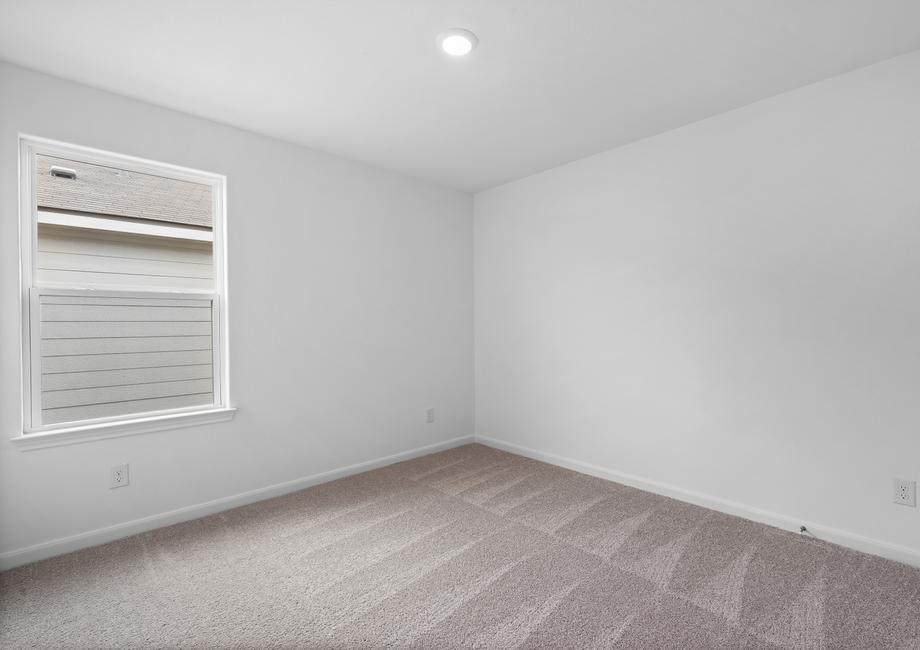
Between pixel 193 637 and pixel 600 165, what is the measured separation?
359 cm

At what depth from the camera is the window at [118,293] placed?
237 cm

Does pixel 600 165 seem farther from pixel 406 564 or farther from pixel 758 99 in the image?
pixel 406 564

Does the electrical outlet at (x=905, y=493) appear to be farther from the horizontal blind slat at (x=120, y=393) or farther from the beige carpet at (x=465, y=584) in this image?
the horizontal blind slat at (x=120, y=393)

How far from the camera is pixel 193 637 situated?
5.71 feet

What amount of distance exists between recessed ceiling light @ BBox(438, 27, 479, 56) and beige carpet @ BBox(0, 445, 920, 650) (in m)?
2.45

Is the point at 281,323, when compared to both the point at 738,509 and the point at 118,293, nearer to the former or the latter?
the point at 118,293

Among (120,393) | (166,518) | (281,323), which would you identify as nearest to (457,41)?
(281,323)

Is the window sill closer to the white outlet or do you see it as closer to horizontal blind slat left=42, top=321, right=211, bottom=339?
the white outlet

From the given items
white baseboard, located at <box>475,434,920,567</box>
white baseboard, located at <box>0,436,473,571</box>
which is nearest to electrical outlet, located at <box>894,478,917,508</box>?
white baseboard, located at <box>475,434,920,567</box>

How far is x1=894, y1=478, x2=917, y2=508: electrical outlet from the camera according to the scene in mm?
2207

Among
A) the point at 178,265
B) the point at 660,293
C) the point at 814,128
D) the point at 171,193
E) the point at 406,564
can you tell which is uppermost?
the point at 814,128

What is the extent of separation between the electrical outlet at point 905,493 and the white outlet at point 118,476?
13.2ft

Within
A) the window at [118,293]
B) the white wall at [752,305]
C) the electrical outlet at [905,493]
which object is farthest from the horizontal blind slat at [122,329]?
the electrical outlet at [905,493]

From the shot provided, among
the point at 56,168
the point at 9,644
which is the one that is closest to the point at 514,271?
the point at 56,168
